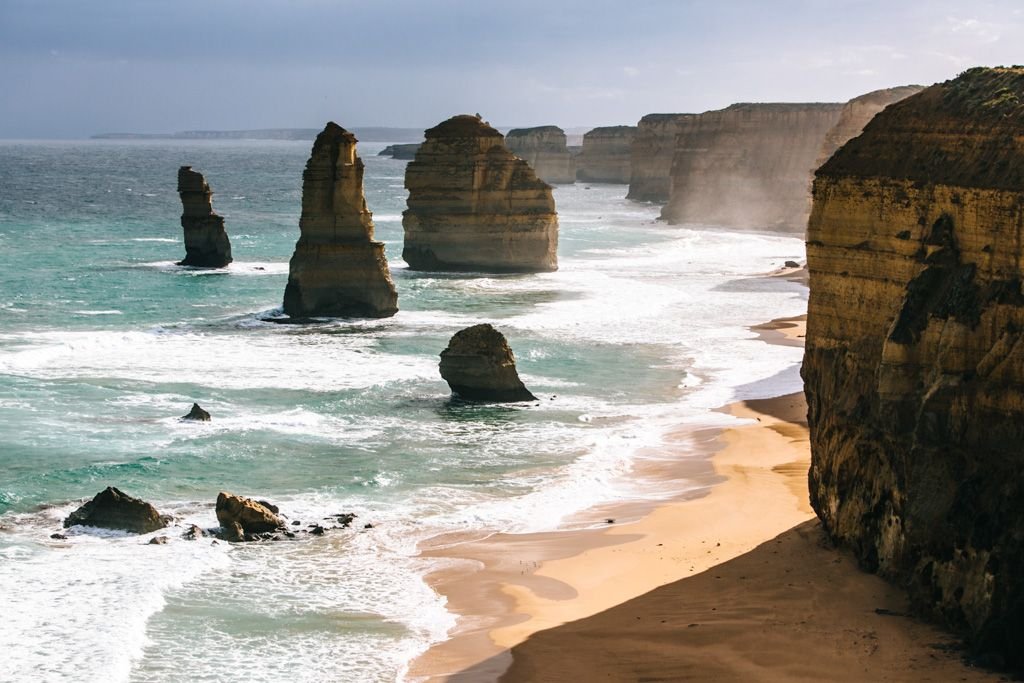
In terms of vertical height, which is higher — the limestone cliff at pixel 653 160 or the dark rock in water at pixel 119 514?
the limestone cliff at pixel 653 160

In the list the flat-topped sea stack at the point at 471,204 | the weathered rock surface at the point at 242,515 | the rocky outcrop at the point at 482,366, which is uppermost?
the flat-topped sea stack at the point at 471,204

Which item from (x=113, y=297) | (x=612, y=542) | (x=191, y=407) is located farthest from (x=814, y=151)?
(x=612, y=542)

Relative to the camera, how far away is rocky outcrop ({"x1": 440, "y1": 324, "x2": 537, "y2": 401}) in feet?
108

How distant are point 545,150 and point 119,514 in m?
159

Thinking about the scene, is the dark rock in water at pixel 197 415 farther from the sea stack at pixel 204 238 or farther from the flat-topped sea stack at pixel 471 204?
the flat-topped sea stack at pixel 471 204

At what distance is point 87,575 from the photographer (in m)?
20.2

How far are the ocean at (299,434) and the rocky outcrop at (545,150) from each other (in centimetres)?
11385

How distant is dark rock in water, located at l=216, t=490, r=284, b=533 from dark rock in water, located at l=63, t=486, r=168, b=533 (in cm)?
108

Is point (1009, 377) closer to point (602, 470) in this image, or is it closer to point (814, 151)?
point (602, 470)

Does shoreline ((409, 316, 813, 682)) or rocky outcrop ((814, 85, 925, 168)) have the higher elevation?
rocky outcrop ((814, 85, 925, 168))

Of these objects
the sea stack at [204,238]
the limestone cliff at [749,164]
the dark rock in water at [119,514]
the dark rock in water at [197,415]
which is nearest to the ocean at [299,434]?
the dark rock in water at [119,514]

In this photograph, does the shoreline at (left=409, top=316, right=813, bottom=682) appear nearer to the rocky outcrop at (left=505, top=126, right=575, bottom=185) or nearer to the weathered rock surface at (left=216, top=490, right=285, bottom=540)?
the weathered rock surface at (left=216, top=490, right=285, bottom=540)

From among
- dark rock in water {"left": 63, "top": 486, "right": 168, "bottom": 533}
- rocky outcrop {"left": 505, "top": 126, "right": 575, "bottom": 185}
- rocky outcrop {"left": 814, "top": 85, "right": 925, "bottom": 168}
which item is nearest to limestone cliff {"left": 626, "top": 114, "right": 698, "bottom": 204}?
rocky outcrop {"left": 505, "top": 126, "right": 575, "bottom": 185}

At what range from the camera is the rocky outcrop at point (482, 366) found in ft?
108
